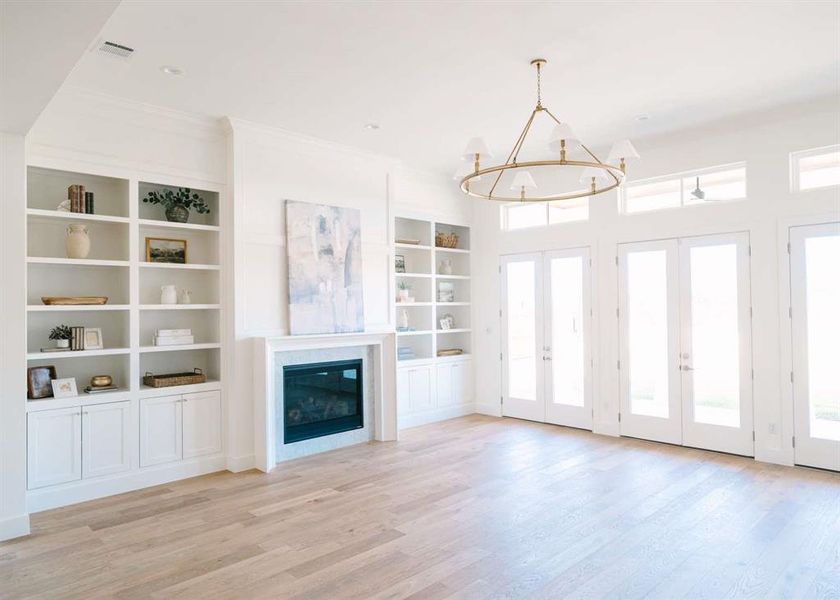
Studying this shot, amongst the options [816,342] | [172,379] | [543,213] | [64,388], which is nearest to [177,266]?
[172,379]

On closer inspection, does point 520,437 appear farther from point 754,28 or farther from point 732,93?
point 754,28

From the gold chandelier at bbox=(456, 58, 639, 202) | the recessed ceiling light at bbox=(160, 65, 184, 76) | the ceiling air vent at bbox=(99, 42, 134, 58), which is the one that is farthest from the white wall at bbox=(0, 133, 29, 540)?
the gold chandelier at bbox=(456, 58, 639, 202)

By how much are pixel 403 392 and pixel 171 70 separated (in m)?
4.39

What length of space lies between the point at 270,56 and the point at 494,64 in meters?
1.64

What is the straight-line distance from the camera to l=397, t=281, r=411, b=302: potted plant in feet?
23.7

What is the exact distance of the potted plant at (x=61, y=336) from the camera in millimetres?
4414

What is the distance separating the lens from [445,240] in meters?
7.63

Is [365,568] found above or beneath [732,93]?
beneath

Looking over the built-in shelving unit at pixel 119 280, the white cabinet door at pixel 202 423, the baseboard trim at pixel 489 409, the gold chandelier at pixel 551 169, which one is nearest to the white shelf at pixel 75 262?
the built-in shelving unit at pixel 119 280

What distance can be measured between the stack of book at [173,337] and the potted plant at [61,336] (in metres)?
0.68

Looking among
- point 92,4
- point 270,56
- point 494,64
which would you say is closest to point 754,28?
point 494,64

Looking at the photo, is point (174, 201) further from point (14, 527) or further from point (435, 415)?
point (435, 415)

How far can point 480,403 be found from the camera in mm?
7820

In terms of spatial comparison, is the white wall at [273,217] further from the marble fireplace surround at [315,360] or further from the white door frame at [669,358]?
the white door frame at [669,358]
